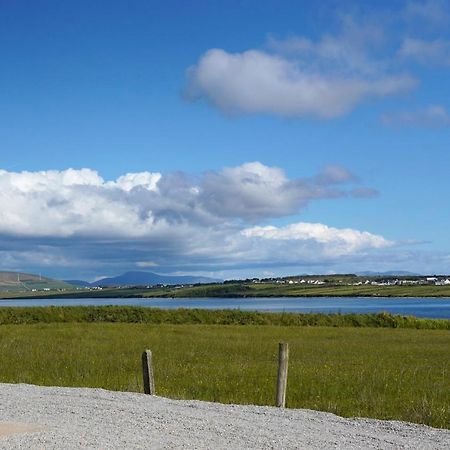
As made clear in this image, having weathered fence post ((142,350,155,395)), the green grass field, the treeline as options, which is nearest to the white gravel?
weathered fence post ((142,350,155,395))

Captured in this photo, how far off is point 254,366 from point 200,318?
33.9 metres

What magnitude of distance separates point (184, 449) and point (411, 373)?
48.8ft

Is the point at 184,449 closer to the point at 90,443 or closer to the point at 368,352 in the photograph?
the point at 90,443

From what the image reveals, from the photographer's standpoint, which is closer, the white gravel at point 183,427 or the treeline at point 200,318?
the white gravel at point 183,427

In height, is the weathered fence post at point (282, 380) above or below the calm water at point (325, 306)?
above

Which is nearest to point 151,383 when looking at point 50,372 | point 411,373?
point 50,372

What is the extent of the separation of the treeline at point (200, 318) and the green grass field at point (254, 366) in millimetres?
12044

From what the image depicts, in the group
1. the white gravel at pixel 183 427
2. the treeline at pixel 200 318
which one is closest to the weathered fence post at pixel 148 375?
the white gravel at pixel 183 427

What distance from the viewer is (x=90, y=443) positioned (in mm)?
12180

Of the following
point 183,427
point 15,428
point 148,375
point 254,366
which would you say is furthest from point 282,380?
point 254,366

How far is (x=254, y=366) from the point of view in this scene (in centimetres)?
2714

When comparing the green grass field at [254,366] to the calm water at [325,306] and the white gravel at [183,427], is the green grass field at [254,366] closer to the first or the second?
the white gravel at [183,427]

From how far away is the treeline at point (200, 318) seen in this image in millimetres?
59125

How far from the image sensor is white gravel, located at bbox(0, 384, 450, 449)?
12.5 metres
